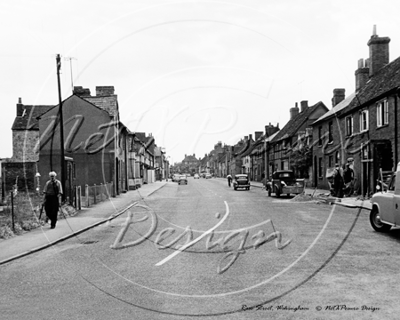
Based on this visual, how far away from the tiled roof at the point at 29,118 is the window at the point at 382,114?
38.8 metres

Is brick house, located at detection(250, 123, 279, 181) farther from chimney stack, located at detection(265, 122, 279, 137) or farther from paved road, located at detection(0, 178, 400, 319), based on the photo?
paved road, located at detection(0, 178, 400, 319)

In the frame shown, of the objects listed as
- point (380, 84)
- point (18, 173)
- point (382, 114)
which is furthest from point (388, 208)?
point (18, 173)

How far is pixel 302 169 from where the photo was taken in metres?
44.2

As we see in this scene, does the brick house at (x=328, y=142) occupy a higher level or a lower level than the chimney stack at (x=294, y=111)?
lower

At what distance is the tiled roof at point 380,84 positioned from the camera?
82.5 ft

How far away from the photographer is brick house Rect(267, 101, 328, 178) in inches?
1834

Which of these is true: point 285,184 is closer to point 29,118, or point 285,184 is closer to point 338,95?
point 338,95

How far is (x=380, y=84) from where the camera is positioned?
27547 millimetres

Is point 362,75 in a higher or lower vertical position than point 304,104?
lower

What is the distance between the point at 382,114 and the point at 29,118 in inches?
1706

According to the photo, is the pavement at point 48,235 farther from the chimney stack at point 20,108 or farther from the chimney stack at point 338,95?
the chimney stack at point 20,108

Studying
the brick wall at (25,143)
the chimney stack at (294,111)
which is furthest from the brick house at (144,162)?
the chimney stack at (294,111)

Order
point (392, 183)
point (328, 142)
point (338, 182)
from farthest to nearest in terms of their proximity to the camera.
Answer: point (328, 142) → point (338, 182) → point (392, 183)

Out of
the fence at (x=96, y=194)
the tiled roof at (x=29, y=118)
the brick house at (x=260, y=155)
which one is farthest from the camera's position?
the brick house at (x=260, y=155)
